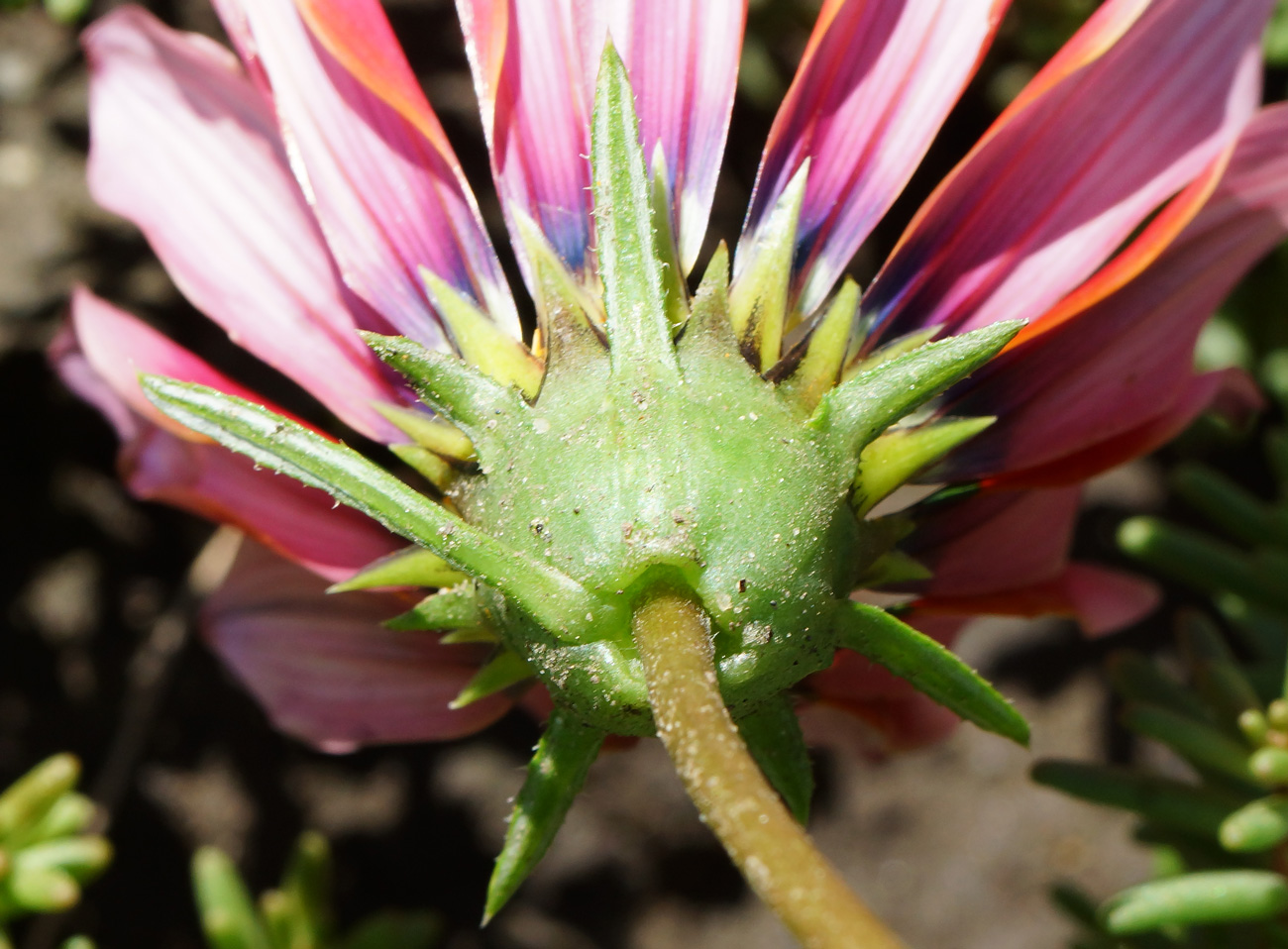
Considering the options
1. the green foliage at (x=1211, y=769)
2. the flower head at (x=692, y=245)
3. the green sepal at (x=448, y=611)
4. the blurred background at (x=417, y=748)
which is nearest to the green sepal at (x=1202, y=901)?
the green foliage at (x=1211, y=769)

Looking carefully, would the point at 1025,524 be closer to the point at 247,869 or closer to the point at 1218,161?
the point at 1218,161

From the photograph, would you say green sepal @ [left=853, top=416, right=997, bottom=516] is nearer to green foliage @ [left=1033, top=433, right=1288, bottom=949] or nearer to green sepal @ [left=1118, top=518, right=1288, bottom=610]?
green foliage @ [left=1033, top=433, right=1288, bottom=949]

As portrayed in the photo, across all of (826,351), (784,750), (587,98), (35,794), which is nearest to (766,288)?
(826,351)

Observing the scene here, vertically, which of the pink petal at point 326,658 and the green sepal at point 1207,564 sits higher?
the pink petal at point 326,658

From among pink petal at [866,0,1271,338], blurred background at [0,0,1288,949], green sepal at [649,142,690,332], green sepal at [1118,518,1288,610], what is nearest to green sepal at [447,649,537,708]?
green sepal at [649,142,690,332]

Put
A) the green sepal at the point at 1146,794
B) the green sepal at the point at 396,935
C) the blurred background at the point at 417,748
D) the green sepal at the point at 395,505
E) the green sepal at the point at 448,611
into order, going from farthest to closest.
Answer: the blurred background at the point at 417,748 < the green sepal at the point at 396,935 < the green sepal at the point at 1146,794 < the green sepal at the point at 448,611 < the green sepal at the point at 395,505

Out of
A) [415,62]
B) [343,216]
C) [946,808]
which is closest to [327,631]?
[343,216]

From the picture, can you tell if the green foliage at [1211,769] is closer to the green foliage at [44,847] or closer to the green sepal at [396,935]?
the green sepal at [396,935]
